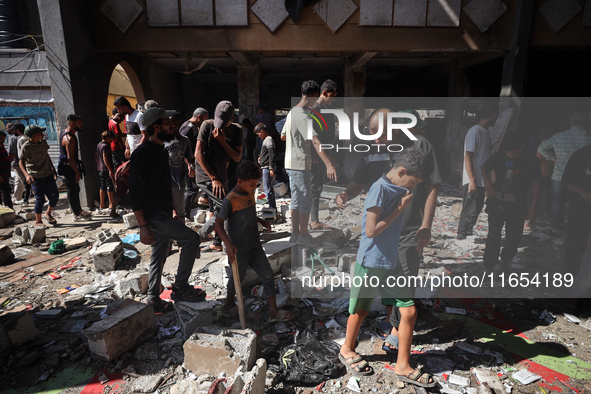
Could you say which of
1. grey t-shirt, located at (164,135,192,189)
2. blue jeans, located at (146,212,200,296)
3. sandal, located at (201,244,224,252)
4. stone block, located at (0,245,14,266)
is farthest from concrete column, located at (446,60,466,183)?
stone block, located at (0,245,14,266)

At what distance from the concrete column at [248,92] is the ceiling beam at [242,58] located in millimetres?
263

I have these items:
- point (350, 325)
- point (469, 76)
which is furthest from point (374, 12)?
point (350, 325)

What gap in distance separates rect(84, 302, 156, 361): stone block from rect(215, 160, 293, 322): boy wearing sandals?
28.2 inches

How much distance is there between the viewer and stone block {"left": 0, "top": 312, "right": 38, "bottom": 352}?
115 inches

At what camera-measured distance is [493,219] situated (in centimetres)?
424

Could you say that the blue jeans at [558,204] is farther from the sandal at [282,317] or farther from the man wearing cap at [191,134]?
the man wearing cap at [191,134]

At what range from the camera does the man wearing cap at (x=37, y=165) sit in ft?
19.2

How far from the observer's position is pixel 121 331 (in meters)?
2.87

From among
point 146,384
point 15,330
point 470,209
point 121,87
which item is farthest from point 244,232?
point 121,87

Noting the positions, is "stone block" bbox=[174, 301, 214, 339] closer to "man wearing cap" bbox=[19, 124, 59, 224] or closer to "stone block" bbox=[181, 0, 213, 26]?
"man wearing cap" bbox=[19, 124, 59, 224]

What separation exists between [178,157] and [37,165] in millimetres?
2815

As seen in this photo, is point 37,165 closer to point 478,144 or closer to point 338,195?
point 338,195

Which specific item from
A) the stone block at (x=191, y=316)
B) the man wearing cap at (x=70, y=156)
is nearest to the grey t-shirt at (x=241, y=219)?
the stone block at (x=191, y=316)

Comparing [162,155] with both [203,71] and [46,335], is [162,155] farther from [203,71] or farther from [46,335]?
[203,71]
